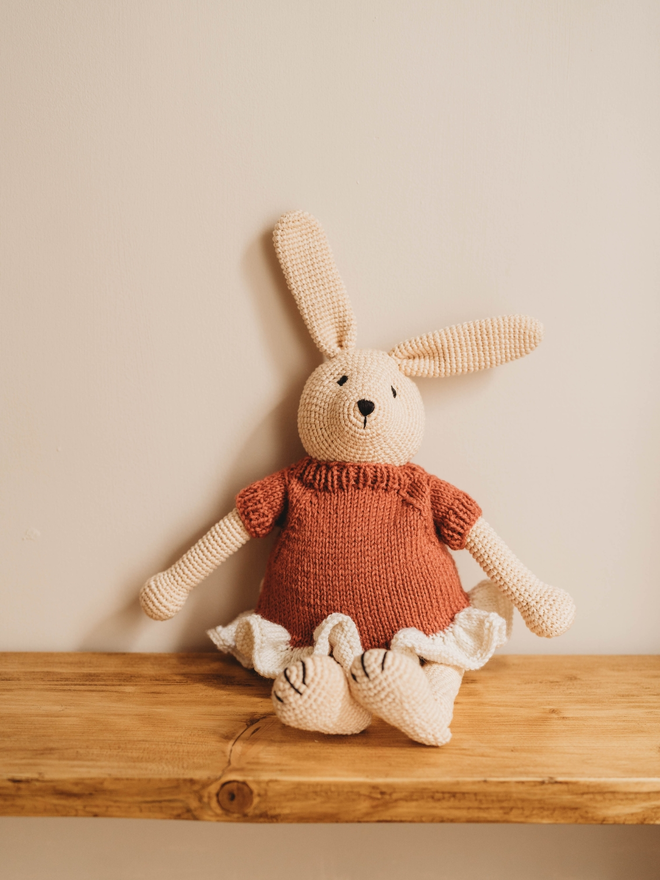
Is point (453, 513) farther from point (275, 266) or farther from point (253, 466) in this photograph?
point (275, 266)

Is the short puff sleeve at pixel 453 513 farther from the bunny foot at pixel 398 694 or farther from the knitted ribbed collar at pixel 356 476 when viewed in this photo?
the bunny foot at pixel 398 694

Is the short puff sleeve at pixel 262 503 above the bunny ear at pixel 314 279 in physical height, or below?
below

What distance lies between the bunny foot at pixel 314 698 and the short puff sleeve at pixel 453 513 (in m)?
0.22

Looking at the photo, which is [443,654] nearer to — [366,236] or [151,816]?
[151,816]

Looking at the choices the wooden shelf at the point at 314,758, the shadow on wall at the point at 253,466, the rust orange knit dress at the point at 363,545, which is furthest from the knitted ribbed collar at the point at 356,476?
the wooden shelf at the point at 314,758

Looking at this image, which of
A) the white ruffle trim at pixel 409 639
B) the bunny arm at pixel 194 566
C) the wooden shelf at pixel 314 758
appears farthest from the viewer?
the bunny arm at pixel 194 566

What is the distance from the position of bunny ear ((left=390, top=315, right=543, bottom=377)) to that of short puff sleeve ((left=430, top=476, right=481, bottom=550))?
0.15 metres

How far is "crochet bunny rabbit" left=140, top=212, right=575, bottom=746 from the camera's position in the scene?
2.26 feet

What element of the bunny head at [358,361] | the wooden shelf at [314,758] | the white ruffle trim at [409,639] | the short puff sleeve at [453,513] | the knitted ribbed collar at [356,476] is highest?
the bunny head at [358,361]

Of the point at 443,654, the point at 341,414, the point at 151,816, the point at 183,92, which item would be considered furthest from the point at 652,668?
the point at 183,92

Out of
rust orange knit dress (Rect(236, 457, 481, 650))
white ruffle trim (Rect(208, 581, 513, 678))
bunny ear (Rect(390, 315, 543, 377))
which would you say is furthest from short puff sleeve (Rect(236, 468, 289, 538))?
bunny ear (Rect(390, 315, 543, 377))

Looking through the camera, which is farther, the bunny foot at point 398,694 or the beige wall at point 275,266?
the beige wall at point 275,266

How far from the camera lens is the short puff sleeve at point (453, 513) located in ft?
2.40

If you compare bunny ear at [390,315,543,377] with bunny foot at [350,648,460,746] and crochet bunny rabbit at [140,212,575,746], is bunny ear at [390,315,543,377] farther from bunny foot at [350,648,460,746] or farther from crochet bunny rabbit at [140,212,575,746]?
bunny foot at [350,648,460,746]
